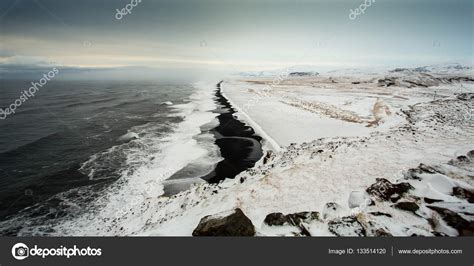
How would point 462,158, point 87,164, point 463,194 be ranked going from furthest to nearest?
point 87,164, point 462,158, point 463,194

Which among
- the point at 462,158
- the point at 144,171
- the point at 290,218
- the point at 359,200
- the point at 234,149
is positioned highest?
the point at 462,158

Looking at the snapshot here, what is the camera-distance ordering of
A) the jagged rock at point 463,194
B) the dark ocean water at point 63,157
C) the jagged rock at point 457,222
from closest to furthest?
the jagged rock at point 457,222 → the jagged rock at point 463,194 → the dark ocean water at point 63,157

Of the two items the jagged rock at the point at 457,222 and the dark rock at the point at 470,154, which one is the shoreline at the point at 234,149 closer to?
the jagged rock at the point at 457,222

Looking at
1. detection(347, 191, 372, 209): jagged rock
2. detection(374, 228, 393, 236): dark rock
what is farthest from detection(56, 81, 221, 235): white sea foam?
detection(374, 228, 393, 236): dark rock

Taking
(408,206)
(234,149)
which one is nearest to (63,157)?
(234,149)

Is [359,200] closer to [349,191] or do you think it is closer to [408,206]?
[349,191]

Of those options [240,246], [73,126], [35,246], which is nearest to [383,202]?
[240,246]

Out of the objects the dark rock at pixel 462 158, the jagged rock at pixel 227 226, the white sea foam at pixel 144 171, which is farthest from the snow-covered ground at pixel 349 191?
the jagged rock at pixel 227 226
